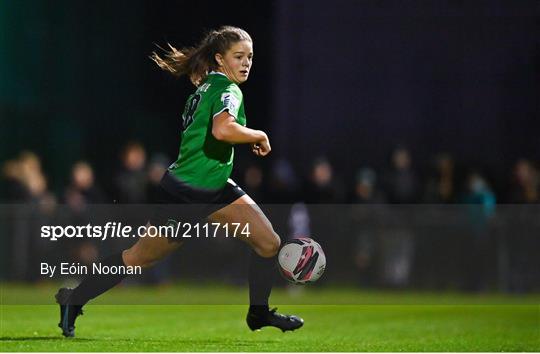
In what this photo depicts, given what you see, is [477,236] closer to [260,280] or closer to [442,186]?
[442,186]

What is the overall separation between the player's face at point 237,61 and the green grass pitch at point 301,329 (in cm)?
221

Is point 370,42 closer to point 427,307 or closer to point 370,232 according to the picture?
point 370,232

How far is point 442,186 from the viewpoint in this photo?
777 inches

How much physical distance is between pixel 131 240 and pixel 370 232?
18.8 ft

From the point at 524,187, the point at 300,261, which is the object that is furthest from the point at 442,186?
the point at 300,261

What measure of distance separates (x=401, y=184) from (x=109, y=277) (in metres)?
10.1

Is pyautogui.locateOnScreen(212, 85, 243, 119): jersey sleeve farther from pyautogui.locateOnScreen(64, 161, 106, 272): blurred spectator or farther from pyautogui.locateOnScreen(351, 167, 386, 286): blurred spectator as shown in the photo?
pyautogui.locateOnScreen(351, 167, 386, 286): blurred spectator

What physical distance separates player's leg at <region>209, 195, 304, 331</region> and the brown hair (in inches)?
44.0

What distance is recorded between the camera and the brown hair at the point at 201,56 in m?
10.1

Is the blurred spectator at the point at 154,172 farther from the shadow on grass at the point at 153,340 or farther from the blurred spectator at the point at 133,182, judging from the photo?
the shadow on grass at the point at 153,340

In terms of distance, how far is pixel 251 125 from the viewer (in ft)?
66.4

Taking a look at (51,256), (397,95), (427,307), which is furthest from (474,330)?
(397,95)

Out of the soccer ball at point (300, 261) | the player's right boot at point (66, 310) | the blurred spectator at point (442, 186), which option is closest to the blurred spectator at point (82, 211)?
the blurred spectator at point (442, 186)

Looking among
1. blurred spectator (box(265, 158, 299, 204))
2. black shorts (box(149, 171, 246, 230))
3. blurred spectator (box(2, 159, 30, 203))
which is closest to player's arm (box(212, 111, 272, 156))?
black shorts (box(149, 171, 246, 230))
